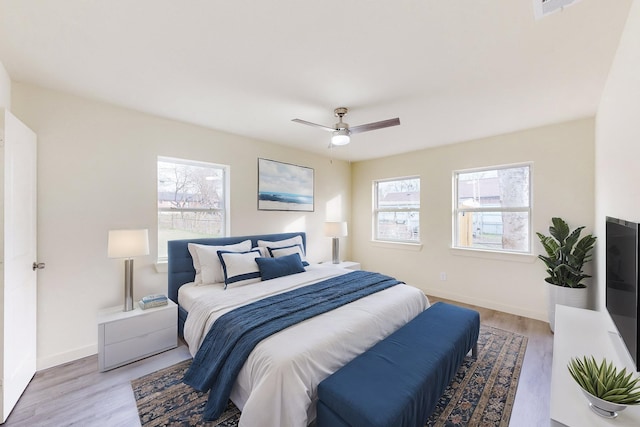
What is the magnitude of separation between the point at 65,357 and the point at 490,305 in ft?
16.4

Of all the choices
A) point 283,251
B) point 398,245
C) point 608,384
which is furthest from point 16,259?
point 398,245

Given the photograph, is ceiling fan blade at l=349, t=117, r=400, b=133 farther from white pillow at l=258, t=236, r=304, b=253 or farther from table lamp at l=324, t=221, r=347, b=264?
table lamp at l=324, t=221, r=347, b=264

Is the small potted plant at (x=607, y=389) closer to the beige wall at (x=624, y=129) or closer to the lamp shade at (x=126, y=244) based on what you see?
the beige wall at (x=624, y=129)

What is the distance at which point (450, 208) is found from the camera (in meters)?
4.27

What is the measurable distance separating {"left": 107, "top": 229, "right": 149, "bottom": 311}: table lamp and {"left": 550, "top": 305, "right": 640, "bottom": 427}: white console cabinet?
311cm

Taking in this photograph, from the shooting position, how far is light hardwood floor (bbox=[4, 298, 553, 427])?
1831mm

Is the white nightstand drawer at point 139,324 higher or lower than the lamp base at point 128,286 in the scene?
lower

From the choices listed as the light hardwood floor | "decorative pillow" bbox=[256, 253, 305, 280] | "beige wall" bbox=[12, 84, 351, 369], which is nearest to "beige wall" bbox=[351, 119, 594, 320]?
the light hardwood floor

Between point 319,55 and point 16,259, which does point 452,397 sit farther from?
point 16,259

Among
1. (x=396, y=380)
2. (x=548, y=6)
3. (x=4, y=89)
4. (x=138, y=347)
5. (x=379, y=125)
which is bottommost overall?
(x=138, y=347)

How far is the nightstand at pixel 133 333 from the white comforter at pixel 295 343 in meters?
0.27

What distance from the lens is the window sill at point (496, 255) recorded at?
11.7 feet

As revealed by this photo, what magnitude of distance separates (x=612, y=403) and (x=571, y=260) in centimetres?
255

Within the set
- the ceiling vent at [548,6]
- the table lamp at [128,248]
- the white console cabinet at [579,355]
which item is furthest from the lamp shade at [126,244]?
the ceiling vent at [548,6]
